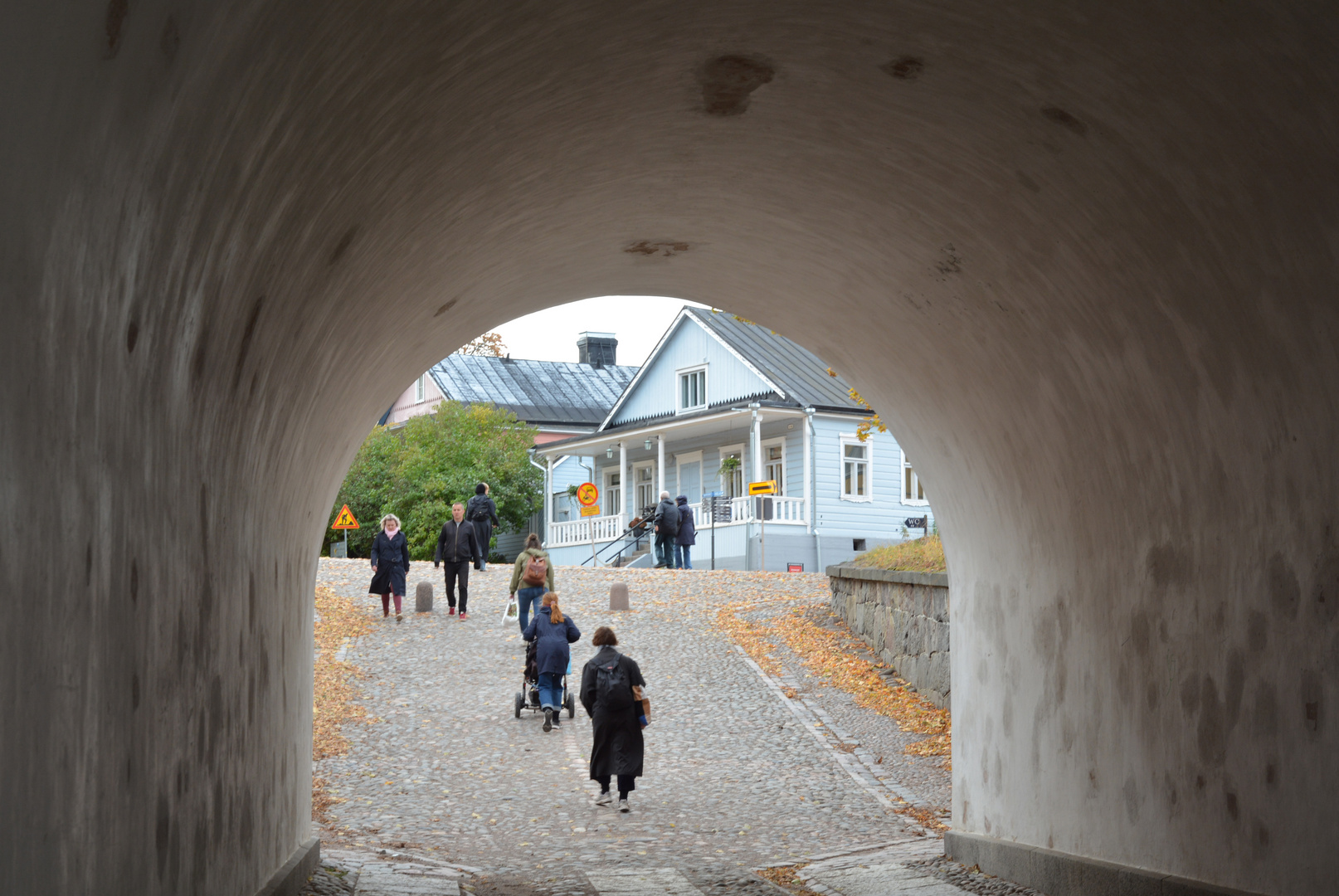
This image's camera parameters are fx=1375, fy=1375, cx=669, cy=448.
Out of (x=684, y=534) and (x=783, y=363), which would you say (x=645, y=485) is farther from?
(x=684, y=534)

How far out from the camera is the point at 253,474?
251 inches

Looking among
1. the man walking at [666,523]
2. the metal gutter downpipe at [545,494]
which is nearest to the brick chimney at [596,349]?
the metal gutter downpipe at [545,494]

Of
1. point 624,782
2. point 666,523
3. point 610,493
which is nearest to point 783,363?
point 610,493

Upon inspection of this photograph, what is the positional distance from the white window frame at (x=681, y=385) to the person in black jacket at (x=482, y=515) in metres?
14.0

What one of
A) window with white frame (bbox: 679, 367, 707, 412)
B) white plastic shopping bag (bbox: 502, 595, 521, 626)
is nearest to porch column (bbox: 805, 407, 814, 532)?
window with white frame (bbox: 679, 367, 707, 412)

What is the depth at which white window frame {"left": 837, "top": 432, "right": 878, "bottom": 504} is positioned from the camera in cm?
3644

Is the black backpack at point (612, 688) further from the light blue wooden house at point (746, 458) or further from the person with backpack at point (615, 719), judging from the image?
the light blue wooden house at point (746, 458)

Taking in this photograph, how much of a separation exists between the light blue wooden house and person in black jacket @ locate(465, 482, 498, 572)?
23.9ft

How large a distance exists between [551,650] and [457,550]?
681 centimetres

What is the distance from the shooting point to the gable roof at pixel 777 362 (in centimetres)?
3666

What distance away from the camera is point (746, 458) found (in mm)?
38875

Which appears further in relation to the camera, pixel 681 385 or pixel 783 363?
pixel 681 385

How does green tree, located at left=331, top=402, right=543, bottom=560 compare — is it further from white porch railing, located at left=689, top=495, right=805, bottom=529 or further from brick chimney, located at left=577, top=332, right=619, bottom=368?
brick chimney, located at left=577, top=332, right=619, bottom=368

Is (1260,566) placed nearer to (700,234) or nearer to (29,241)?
(700,234)
